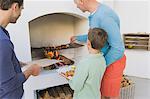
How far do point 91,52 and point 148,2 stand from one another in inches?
70.1

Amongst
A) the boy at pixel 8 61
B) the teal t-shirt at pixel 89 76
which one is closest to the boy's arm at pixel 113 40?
the teal t-shirt at pixel 89 76

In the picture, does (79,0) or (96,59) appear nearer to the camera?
(96,59)

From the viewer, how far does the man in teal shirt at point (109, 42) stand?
151 cm

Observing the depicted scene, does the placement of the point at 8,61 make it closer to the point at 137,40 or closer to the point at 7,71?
the point at 7,71

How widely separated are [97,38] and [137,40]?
1.72 meters

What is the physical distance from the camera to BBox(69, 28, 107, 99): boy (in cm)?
141

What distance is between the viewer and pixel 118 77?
1629 millimetres

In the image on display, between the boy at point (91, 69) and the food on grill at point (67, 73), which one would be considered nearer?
the boy at point (91, 69)

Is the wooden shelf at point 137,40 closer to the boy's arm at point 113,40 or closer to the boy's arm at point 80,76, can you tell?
the boy's arm at point 113,40

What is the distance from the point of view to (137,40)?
9.93 ft

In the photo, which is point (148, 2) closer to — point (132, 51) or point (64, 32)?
point (132, 51)

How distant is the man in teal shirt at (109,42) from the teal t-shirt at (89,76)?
0.13 m

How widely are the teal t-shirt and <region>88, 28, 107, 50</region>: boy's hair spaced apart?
0.19ft

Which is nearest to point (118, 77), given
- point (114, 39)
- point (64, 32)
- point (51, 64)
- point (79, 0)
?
point (114, 39)
